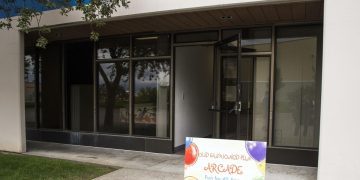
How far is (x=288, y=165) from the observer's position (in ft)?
19.9

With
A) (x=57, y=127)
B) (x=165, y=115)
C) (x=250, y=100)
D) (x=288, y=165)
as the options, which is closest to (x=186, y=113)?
(x=165, y=115)

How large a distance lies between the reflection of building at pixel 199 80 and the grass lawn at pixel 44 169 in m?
1.04

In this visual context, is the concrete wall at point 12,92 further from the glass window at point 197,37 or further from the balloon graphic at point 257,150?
the balloon graphic at point 257,150

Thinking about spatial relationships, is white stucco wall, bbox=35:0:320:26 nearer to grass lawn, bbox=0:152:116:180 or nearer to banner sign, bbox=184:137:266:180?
banner sign, bbox=184:137:266:180

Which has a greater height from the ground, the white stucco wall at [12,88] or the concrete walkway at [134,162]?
the white stucco wall at [12,88]

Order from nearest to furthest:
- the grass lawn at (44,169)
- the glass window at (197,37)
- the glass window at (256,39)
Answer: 1. the grass lawn at (44,169)
2. the glass window at (256,39)
3. the glass window at (197,37)

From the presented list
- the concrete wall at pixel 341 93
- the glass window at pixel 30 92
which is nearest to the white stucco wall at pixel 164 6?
the concrete wall at pixel 341 93

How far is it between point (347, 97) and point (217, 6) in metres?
2.34

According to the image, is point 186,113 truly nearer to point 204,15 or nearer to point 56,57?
point 204,15

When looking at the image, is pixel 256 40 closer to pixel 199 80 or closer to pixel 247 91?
pixel 247 91

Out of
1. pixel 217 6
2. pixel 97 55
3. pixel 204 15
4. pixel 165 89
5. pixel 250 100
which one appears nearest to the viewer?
pixel 217 6

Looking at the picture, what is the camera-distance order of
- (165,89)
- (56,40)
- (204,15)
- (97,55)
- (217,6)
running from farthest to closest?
(56,40)
(97,55)
(165,89)
(204,15)
(217,6)

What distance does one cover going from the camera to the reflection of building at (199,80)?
440 cm

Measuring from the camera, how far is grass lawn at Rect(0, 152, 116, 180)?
541 centimetres
